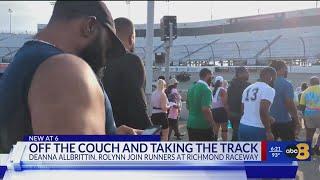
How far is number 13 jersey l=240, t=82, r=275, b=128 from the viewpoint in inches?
123

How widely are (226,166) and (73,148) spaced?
19.9 inches

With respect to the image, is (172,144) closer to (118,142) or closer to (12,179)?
(118,142)

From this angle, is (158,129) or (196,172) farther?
(158,129)

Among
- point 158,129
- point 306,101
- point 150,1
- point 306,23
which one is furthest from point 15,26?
A: point 306,101

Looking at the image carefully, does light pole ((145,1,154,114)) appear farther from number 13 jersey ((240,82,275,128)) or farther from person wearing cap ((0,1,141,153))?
number 13 jersey ((240,82,275,128))

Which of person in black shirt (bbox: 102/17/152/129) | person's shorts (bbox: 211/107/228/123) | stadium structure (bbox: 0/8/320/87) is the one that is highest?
stadium structure (bbox: 0/8/320/87)

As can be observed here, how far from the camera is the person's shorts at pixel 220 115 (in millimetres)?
5121

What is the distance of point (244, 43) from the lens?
84.4 inches

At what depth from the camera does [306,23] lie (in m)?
1.77

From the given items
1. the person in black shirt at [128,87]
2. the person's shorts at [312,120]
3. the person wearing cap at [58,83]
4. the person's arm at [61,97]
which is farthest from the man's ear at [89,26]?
the person's shorts at [312,120]

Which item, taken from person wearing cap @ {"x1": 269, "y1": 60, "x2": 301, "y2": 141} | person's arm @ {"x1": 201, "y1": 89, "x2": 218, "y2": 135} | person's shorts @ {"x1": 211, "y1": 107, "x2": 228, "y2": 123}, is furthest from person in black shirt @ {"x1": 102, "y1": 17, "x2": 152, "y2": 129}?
person's shorts @ {"x1": 211, "y1": 107, "x2": 228, "y2": 123}

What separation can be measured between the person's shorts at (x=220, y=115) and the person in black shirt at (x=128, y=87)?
119 inches

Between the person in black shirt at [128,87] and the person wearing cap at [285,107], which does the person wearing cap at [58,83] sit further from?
the person wearing cap at [285,107]

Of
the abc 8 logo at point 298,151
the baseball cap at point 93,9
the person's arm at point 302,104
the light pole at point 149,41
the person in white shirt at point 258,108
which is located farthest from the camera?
the person's arm at point 302,104
